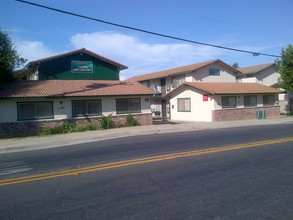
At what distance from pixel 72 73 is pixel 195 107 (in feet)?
40.5

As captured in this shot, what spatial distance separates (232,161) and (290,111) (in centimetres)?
3100

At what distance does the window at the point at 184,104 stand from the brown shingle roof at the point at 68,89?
20.9 feet

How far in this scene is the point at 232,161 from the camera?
8555 mm

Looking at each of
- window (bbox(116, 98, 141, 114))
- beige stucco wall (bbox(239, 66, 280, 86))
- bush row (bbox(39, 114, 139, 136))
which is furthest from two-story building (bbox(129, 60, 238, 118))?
bush row (bbox(39, 114, 139, 136))

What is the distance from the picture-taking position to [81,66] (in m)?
27.5

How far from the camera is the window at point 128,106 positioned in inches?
935

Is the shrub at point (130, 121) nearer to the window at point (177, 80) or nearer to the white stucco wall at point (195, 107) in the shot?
the white stucco wall at point (195, 107)

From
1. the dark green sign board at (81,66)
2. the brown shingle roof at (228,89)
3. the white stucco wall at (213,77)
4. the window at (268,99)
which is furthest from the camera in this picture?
the white stucco wall at (213,77)

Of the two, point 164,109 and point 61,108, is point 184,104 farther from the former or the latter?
point 61,108

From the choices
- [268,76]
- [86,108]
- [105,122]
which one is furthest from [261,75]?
[86,108]

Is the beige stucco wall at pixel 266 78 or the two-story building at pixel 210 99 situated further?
the beige stucco wall at pixel 266 78

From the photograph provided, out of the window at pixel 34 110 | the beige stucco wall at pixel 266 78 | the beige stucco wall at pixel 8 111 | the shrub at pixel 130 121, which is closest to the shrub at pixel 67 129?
the window at pixel 34 110

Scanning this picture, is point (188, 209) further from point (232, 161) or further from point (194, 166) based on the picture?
point (232, 161)

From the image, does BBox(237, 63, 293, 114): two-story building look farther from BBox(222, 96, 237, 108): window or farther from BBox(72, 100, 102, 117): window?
BBox(72, 100, 102, 117): window
